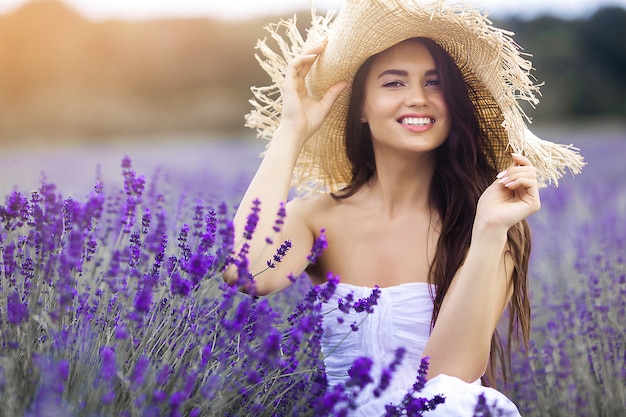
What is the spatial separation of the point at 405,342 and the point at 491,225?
1.64 feet

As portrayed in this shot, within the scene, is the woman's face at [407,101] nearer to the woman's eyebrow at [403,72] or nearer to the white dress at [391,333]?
the woman's eyebrow at [403,72]

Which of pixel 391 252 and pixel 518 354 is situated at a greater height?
pixel 391 252

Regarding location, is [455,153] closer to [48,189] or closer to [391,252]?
[391,252]

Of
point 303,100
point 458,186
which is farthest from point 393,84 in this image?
point 458,186

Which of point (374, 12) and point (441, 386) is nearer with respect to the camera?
point (441, 386)

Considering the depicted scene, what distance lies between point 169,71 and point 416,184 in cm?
2444

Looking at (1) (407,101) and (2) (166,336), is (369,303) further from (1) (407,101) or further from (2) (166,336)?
(1) (407,101)

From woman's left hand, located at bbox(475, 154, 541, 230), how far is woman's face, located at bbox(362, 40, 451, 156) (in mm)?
289

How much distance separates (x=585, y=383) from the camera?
8.59 ft

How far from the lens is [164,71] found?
2564 centimetres

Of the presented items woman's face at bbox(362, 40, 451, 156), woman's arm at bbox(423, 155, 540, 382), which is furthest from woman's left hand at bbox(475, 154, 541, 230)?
woman's face at bbox(362, 40, 451, 156)

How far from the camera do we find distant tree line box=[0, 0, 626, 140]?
2322cm

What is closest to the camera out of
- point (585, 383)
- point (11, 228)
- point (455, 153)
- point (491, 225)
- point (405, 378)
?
point (11, 228)

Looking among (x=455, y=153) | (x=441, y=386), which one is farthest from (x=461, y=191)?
(x=441, y=386)
